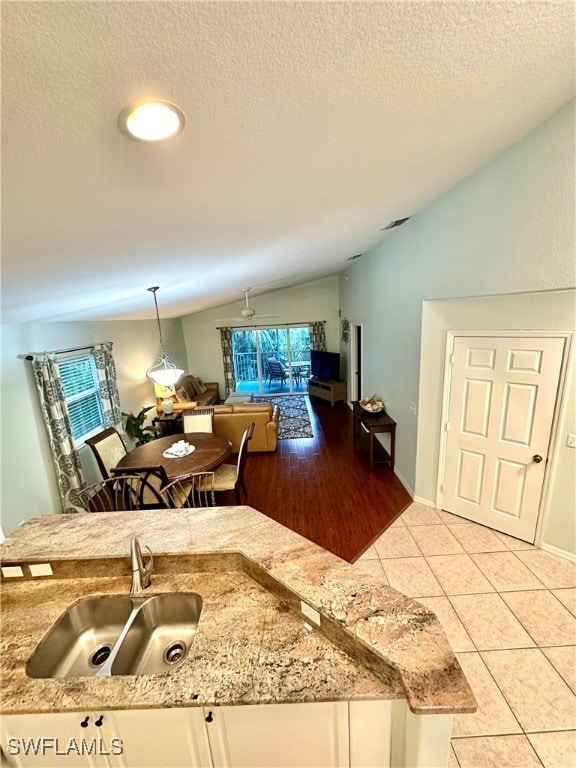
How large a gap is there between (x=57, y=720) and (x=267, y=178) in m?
2.18

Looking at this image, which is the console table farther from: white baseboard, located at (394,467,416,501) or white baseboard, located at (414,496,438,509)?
white baseboard, located at (414,496,438,509)

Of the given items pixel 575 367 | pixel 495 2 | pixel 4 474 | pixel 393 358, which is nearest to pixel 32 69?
pixel 495 2

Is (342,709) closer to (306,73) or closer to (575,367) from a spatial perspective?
(306,73)

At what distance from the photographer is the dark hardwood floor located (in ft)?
10.5

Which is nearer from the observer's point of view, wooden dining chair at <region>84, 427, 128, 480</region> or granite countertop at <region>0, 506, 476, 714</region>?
granite countertop at <region>0, 506, 476, 714</region>

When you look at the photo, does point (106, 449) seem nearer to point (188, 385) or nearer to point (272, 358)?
point (188, 385)

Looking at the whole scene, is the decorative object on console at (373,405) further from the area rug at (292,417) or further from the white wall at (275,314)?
the white wall at (275,314)

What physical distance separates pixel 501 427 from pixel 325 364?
16.9 feet

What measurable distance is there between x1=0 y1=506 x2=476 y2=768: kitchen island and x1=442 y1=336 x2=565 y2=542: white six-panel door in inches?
86.5

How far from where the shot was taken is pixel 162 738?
1105 millimetres

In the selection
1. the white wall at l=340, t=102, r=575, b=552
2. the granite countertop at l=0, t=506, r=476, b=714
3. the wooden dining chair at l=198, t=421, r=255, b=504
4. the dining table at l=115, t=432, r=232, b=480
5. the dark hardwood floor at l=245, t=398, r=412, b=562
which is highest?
the white wall at l=340, t=102, r=575, b=552

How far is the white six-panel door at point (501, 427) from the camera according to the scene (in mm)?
2576

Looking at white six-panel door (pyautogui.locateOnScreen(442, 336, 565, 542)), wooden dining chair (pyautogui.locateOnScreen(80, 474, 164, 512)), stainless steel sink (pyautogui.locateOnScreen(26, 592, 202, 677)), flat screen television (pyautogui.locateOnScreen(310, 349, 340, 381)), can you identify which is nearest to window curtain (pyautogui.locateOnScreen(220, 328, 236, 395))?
flat screen television (pyautogui.locateOnScreen(310, 349, 340, 381))

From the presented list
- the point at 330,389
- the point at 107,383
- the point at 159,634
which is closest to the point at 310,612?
the point at 159,634
